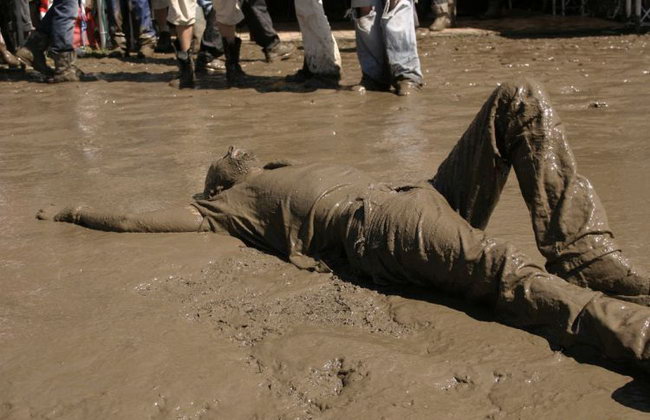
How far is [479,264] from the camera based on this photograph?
2951mm

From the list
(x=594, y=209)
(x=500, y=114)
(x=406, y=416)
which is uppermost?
(x=500, y=114)

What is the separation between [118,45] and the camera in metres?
11.5

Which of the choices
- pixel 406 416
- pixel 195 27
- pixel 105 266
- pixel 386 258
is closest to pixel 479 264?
pixel 386 258

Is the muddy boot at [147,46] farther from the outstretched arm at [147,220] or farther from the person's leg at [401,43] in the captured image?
the outstretched arm at [147,220]

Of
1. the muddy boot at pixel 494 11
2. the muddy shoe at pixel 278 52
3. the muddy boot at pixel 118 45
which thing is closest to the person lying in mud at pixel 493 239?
the muddy shoe at pixel 278 52

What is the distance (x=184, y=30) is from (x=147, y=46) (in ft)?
9.63

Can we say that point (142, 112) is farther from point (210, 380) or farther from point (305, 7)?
point (210, 380)

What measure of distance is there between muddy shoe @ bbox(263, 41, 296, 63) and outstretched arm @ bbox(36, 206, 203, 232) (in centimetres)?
587

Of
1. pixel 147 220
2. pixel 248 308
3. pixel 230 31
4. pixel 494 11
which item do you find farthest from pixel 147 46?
pixel 248 308

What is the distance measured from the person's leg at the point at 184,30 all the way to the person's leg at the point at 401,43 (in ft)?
6.24

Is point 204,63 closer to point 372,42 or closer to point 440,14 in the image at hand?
point 372,42

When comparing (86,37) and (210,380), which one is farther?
(86,37)

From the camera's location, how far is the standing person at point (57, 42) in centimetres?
897

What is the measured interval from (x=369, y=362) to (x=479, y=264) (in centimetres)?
51
